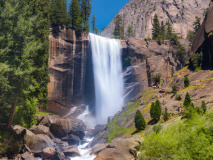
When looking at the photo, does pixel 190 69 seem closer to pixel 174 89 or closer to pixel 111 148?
pixel 174 89

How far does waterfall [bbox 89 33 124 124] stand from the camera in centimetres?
5403

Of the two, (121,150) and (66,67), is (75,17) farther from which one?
(121,150)

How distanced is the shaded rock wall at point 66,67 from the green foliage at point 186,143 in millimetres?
38417

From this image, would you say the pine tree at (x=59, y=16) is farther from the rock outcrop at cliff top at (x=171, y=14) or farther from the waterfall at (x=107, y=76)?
the rock outcrop at cliff top at (x=171, y=14)

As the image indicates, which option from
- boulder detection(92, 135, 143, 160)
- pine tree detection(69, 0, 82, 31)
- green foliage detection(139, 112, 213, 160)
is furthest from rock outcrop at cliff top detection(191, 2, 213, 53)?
green foliage detection(139, 112, 213, 160)

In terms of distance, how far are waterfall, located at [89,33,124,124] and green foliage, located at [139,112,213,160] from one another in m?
43.0

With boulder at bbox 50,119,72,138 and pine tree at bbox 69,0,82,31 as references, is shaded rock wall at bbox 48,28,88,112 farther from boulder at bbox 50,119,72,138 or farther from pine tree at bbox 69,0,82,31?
boulder at bbox 50,119,72,138

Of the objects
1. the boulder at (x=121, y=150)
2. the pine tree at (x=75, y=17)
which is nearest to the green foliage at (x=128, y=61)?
the pine tree at (x=75, y=17)

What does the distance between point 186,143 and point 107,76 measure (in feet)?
159

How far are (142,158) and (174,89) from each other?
2301cm

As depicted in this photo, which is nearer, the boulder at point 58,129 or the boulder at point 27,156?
the boulder at point 27,156

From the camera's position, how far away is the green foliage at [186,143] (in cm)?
820

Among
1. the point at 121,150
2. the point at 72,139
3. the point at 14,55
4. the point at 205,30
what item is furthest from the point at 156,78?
the point at 14,55

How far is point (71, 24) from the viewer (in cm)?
5312
